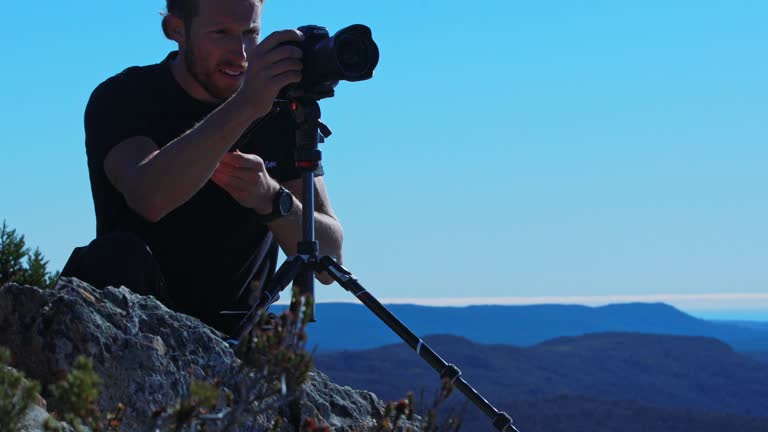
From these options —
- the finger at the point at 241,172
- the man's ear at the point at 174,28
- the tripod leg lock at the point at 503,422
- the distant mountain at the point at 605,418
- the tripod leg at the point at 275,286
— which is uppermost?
the man's ear at the point at 174,28

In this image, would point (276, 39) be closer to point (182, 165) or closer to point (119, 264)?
point (182, 165)

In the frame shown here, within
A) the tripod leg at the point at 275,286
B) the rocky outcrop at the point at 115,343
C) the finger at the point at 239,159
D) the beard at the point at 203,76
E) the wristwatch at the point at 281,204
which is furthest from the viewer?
the beard at the point at 203,76

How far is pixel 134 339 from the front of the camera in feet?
10.8

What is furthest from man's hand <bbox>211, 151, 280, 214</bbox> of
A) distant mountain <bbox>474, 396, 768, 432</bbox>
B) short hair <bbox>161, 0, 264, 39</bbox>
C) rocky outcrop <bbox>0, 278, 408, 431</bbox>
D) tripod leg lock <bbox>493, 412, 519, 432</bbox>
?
distant mountain <bbox>474, 396, 768, 432</bbox>

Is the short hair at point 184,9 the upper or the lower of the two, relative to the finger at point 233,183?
upper

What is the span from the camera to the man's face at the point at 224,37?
14.3 feet

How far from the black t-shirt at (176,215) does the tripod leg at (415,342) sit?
0.42m

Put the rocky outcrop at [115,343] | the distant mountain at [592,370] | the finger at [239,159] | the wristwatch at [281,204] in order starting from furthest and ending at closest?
the distant mountain at [592,370] < the wristwatch at [281,204] < the finger at [239,159] < the rocky outcrop at [115,343]

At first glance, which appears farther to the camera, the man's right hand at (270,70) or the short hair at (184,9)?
the short hair at (184,9)

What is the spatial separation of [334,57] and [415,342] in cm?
109

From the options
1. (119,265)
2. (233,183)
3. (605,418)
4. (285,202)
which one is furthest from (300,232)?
(605,418)

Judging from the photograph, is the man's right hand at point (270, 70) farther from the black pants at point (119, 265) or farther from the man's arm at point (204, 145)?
the black pants at point (119, 265)

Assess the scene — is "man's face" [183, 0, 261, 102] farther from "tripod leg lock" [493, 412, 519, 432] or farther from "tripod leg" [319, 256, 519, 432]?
"tripod leg lock" [493, 412, 519, 432]

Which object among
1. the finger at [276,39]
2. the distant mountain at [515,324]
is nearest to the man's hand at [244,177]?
the finger at [276,39]
